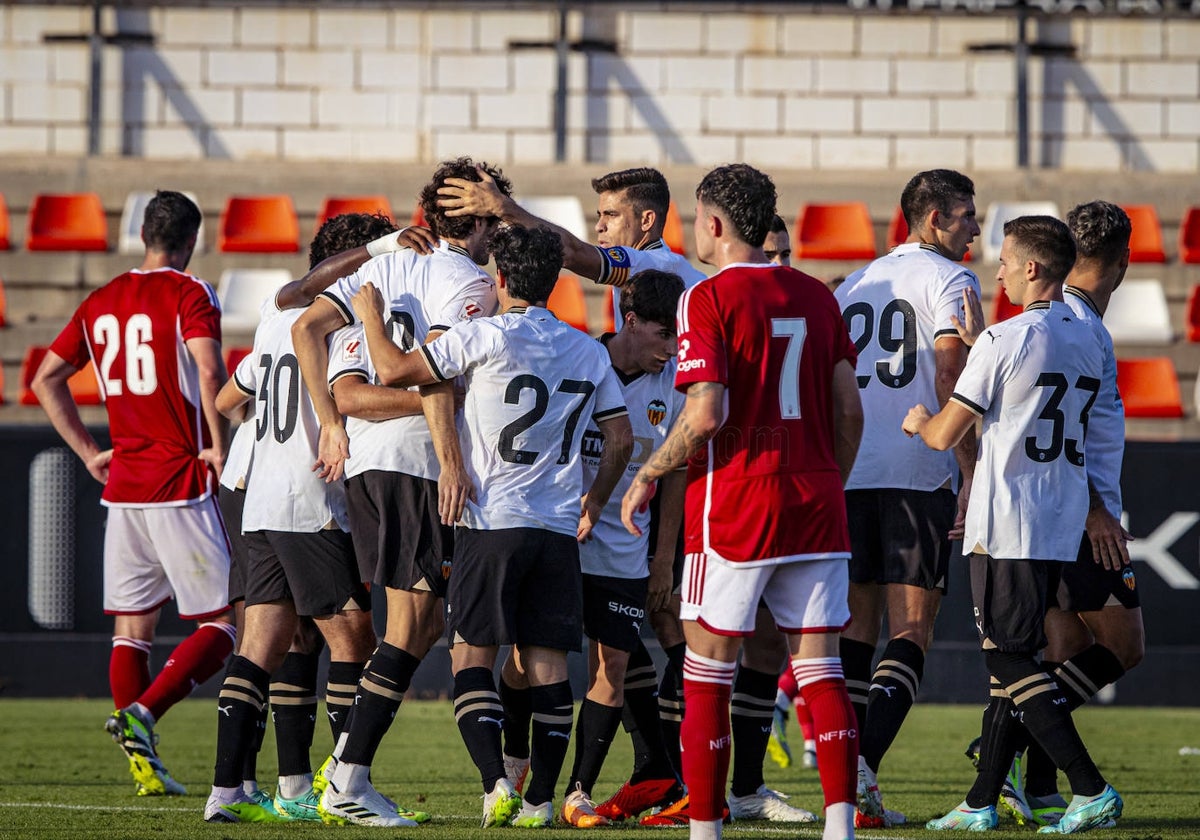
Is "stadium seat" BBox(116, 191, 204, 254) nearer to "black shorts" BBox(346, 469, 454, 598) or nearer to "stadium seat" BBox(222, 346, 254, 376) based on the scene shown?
"stadium seat" BBox(222, 346, 254, 376)

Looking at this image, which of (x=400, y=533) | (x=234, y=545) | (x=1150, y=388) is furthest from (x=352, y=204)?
(x=400, y=533)

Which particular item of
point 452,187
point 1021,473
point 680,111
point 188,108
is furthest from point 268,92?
point 1021,473

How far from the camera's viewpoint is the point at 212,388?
7.13 metres

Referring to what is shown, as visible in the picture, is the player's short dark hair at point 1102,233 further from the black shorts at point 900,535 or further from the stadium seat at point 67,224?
the stadium seat at point 67,224

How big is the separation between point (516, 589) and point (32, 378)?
9379 millimetres

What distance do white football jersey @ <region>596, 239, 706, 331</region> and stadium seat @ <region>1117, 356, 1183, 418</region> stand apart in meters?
8.23

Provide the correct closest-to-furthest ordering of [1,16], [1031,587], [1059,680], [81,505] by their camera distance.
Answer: [1031,587] < [1059,680] < [81,505] < [1,16]

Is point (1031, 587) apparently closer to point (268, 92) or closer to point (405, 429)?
point (405, 429)

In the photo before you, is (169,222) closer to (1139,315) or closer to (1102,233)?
(1102,233)

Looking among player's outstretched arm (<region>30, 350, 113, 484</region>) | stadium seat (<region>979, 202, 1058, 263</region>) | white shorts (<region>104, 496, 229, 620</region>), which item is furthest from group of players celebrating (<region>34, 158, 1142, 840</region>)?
stadium seat (<region>979, 202, 1058, 263</region>)

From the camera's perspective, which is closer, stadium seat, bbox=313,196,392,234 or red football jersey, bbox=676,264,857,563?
red football jersey, bbox=676,264,857,563

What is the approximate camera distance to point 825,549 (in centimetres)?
477

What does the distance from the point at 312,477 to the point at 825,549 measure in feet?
6.92

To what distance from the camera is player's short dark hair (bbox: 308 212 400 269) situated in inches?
252
